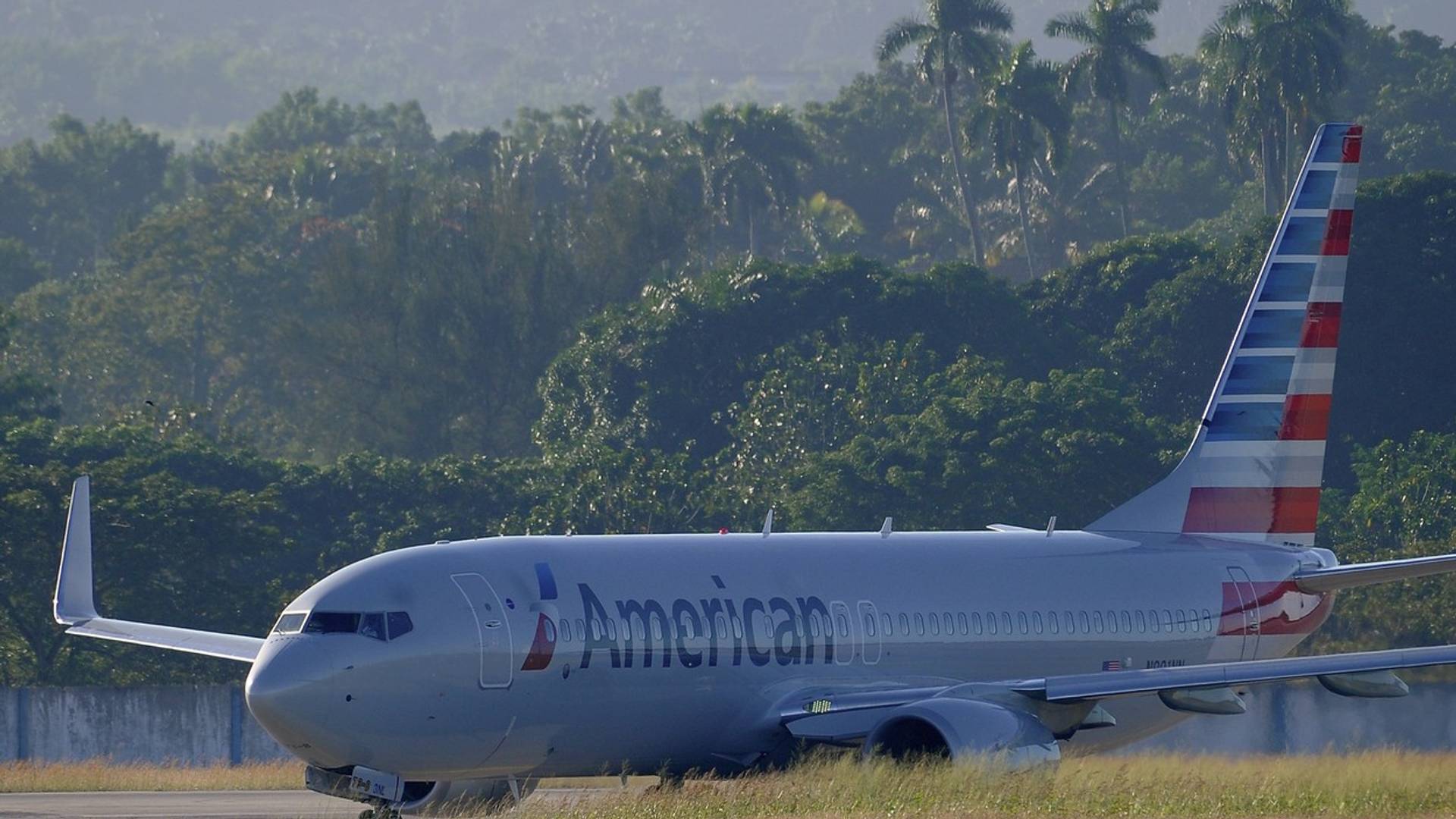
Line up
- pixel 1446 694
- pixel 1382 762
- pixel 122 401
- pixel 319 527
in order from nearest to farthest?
1. pixel 1382 762
2. pixel 1446 694
3. pixel 319 527
4. pixel 122 401

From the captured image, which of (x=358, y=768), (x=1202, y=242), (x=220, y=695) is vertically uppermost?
(x=1202, y=242)

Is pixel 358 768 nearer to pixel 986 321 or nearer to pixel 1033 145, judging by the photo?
pixel 986 321

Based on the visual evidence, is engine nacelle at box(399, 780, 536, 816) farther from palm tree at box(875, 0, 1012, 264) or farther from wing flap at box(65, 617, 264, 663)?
palm tree at box(875, 0, 1012, 264)

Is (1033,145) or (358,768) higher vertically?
(1033,145)

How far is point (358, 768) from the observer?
23500 millimetres

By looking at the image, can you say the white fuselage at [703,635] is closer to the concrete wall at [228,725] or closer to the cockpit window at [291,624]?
the cockpit window at [291,624]

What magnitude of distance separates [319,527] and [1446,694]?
3380cm

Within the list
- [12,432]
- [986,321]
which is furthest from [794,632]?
[986,321]

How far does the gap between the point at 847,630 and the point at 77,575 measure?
10.2 metres

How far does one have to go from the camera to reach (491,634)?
24031 mm

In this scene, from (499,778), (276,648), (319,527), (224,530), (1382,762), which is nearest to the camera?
(276,648)

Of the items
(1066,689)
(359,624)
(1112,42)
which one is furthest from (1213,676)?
(1112,42)

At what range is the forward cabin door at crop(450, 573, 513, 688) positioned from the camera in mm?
23906

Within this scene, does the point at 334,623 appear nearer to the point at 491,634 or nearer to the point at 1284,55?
the point at 491,634
